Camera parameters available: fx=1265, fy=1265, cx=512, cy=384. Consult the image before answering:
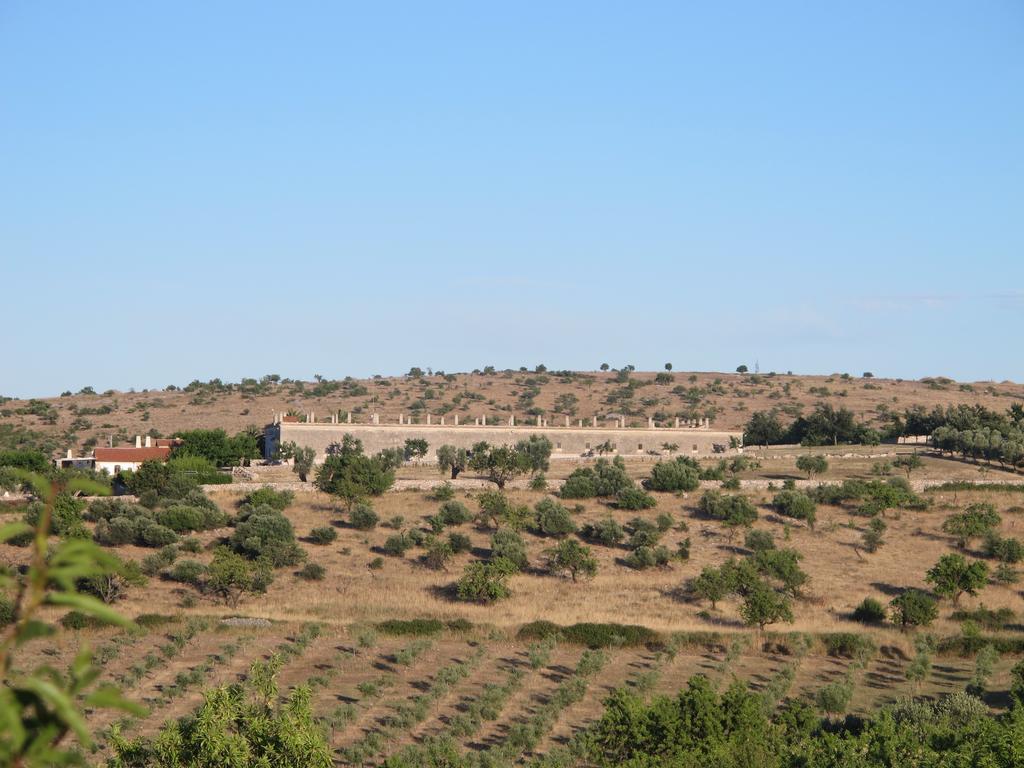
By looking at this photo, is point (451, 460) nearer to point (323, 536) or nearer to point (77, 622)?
point (323, 536)

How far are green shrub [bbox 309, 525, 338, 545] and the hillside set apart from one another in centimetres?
4904

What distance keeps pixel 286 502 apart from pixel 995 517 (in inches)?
1440

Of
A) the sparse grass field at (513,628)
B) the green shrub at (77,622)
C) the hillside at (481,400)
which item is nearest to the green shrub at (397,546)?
the sparse grass field at (513,628)

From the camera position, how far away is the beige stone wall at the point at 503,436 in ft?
282

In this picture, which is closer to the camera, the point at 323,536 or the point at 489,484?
the point at 323,536

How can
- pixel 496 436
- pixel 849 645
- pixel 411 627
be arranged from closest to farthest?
pixel 849 645, pixel 411 627, pixel 496 436

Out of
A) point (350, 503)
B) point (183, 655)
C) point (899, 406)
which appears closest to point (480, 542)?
point (350, 503)

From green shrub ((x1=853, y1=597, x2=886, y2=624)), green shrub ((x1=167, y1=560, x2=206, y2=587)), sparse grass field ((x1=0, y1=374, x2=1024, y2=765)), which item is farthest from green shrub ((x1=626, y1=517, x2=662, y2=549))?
green shrub ((x1=167, y1=560, x2=206, y2=587))

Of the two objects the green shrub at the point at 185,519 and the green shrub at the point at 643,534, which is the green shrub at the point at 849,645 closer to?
the green shrub at the point at 643,534

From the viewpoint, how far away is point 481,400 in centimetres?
13162

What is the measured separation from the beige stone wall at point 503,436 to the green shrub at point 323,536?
21.6 meters

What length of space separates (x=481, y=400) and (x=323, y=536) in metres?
70.1

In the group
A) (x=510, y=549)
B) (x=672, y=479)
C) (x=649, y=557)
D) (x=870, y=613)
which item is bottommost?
(x=870, y=613)

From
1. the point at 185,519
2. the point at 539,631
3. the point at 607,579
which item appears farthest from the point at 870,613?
the point at 185,519
